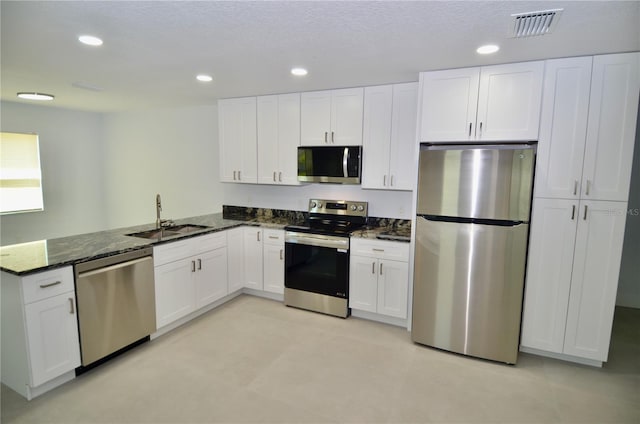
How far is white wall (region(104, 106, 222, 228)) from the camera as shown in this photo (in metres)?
4.91

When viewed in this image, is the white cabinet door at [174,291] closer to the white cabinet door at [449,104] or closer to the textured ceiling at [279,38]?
the textured ceiling at [279,38]

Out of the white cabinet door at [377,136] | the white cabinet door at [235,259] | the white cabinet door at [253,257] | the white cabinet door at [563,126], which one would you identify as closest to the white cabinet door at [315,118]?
the white cabinet door at [377,136]

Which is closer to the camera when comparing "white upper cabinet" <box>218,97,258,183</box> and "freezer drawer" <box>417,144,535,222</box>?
"freezer drawer" <box>417,144,535,222</box>

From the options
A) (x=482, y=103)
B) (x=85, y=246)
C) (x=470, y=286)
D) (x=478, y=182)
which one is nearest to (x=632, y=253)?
(x=470, y=286)

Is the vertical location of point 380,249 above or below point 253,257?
above

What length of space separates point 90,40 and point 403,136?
2.71 metres

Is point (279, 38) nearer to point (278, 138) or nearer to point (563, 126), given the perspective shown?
point (278, 138)

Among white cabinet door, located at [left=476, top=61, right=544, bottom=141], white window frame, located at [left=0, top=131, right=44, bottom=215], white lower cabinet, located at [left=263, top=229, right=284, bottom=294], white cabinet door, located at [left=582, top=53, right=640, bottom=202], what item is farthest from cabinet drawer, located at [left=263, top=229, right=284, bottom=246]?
white window frame, located at [left=0, top=131, right=44, bottom=215]

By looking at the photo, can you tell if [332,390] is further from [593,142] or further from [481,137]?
[593,142]

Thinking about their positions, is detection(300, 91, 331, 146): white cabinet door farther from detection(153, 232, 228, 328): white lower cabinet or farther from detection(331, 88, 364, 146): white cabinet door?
detection(153, 232, 228, 328): white lower cabinet

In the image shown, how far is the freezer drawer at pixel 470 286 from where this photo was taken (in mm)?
2715

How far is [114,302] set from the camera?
2699 mm

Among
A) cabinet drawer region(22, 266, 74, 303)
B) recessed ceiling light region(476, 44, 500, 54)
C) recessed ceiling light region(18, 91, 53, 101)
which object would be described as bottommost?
cabinet drawer region(22, 266, 74, 303)

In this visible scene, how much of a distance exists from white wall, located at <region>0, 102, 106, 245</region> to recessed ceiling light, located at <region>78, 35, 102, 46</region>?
3456 millimetres
